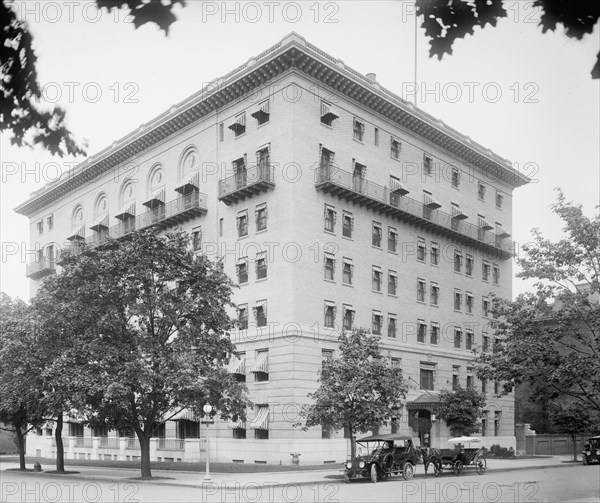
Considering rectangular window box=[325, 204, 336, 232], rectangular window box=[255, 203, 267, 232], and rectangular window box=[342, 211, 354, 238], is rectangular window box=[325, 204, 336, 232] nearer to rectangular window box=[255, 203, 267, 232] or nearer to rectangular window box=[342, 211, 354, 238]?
rectangular window box=[342, 211, 354, 238]

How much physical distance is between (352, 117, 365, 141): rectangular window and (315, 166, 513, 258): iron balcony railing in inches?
114

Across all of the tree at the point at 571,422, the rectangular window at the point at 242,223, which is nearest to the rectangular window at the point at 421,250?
the tree at the point at 571,422

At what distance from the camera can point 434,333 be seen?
179 ft

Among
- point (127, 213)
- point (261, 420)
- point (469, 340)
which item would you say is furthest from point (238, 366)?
point (469, 340)

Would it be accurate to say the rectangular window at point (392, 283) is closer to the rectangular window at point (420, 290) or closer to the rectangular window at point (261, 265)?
the rectangular window at point (420, 290)

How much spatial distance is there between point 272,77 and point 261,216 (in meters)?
8.54

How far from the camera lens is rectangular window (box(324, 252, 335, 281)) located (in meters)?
45.5

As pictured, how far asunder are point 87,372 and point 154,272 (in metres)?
5.28

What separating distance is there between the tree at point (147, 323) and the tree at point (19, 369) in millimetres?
3201

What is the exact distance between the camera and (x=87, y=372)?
103 ft

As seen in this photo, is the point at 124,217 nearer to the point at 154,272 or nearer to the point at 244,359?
the point at 244,359

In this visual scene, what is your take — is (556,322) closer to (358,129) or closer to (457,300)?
(358,129)

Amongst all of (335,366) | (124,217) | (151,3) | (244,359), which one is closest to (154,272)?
(335,366)

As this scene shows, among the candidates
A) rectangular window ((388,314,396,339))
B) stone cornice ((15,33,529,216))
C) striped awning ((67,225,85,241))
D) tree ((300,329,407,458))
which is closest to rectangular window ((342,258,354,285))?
rectangular window ((388,314,396,339))
